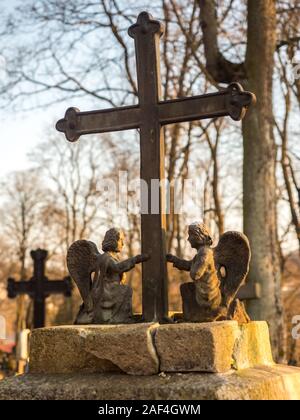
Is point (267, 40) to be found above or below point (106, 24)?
below

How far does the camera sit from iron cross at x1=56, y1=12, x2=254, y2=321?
4523 millimetres

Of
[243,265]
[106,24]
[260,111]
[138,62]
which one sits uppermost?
[106,24]

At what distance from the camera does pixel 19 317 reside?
82.8 ft

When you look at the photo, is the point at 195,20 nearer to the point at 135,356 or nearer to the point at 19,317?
the point at 135,356

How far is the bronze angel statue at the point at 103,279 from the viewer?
4.44 meters

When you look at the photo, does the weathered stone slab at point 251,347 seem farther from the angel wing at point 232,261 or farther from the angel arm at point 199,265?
the angel arm at point 199,265

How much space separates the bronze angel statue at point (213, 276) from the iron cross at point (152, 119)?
0.59ft

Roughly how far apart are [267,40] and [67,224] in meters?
15.1

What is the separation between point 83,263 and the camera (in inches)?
186

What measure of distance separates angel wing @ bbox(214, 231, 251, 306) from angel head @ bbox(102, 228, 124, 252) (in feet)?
2.36

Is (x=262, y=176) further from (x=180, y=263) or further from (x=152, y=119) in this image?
(x=180, y=263)

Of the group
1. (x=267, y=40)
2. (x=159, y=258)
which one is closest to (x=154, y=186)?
(x=159, y=258)

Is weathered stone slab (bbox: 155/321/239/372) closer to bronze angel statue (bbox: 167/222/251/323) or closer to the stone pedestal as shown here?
the stone pedestal

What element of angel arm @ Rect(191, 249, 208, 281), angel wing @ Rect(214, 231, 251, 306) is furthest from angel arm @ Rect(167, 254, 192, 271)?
angel wing @ Rect(214, 231, 251, 306)
